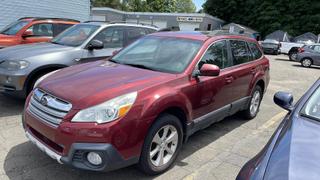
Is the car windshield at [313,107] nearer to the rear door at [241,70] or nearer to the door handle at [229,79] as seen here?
the door handle at [229,79]

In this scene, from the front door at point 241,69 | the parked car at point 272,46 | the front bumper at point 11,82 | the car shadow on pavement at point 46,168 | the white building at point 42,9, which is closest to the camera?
the car shadow on pavement at point 46,168

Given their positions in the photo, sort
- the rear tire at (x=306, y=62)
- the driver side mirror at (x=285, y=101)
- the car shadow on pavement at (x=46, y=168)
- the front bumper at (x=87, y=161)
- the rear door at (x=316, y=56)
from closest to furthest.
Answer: the front bumper at (x=87, y=161) < the driver side mirror at (x=285, y=101) < the car shadow on pavement at (x=46, y=168) < the rear door at (x=316, y=56) < the rear tire at (x=306, y=62)

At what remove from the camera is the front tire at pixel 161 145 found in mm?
3262

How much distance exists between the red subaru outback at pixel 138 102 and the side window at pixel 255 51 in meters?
0.94

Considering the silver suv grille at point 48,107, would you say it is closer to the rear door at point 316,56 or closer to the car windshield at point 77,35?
the car windshield at point 77,35

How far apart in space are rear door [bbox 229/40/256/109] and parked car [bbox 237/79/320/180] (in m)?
2.17

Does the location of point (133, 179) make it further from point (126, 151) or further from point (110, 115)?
point (110, 115)

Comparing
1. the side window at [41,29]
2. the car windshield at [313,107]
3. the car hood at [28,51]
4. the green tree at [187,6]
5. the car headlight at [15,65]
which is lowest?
the car headlight at [15,65]

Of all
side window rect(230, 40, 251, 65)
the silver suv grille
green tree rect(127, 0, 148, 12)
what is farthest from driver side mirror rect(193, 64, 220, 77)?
green tree rect(127, 0, 148, 12)

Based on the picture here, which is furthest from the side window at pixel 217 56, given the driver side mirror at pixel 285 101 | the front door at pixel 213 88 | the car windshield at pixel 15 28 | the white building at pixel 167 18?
the white building at pixel 167 18

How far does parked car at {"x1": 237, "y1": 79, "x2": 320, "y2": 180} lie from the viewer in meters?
1.85

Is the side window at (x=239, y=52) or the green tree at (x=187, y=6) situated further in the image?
the green tree at (x=187, y=6)

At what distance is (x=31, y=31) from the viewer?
345 inches

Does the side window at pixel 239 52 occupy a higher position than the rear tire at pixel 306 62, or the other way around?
the side window at pixel 239 52
